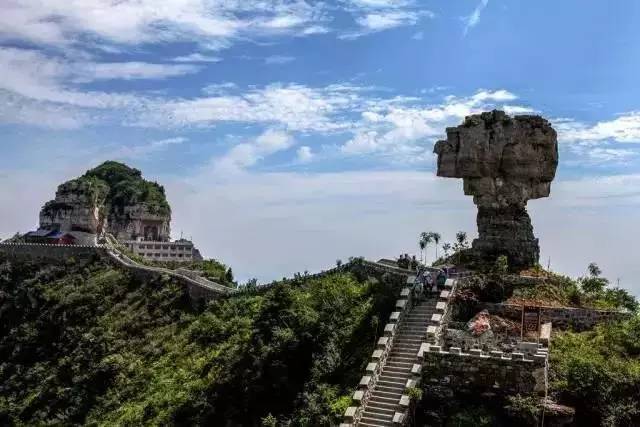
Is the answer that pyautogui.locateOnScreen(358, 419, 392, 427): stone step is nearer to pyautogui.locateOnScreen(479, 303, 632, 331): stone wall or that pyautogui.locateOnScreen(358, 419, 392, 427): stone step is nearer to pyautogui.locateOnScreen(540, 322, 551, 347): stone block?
pyautogui.locateOnScreen(540, 322, 551, 347): stone block

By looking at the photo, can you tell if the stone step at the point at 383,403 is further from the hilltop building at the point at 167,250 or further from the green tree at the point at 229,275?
the hilltop building at the point at 167,250

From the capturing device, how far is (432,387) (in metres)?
24.9

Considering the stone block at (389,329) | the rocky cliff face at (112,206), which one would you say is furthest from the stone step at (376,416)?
the rocky cliff face at (112,206)

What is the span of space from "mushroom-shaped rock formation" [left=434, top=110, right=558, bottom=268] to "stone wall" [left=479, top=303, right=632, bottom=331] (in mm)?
Answer: 5579

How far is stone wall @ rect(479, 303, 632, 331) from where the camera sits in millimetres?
28156

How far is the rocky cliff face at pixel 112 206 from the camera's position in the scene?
9575 centimetres

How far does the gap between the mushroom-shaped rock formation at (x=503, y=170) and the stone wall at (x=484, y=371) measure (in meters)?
9.95

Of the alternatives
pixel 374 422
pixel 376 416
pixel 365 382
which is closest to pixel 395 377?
pixel 365 382

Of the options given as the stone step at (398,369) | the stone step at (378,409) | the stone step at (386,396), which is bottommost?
the stone step at (378,409)

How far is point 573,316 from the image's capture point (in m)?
28.3

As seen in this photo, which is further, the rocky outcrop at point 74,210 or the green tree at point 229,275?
the rocky outcrop at point 74,210

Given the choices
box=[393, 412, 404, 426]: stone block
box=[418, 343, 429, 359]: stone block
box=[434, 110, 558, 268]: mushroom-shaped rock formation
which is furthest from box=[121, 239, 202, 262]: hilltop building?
box=[393, 412, 404, 426]: stone block

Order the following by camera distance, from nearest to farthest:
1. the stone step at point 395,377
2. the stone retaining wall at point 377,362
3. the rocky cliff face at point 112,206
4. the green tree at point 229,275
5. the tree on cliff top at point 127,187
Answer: the stone retaining wall at point 377,362
the stone step at point 395,377
the green tree at point 229,275
the rocky cliff face at point 112,206
the tree on cliff top at point 127,187

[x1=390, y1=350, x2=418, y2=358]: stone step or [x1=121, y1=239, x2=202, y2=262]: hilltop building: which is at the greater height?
[x1=121, y1=239, x2=202, y2=262]: hilltop building
